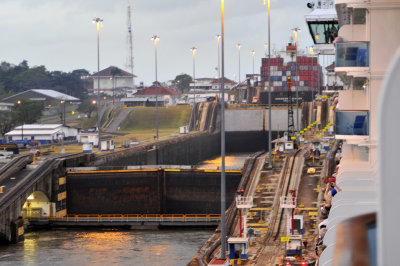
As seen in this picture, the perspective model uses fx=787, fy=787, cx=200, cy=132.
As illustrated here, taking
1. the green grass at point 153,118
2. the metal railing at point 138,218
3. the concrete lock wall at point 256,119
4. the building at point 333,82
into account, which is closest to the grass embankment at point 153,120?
the green grass at point 153,118

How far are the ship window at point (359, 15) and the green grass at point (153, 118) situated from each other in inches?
5307

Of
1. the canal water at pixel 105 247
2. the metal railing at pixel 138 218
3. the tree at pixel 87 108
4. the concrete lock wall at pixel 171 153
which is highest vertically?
the tree at pixel 87 108

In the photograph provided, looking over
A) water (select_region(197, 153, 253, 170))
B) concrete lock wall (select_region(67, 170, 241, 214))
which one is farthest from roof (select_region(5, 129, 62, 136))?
concrete lock wall (select_region(67, 170, 241, 214))

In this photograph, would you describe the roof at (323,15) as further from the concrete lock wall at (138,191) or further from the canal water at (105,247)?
the concrete lock wall at (138,191)

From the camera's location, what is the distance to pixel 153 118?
6422 inches

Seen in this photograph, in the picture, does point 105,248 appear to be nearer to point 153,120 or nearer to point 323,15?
point 323,15

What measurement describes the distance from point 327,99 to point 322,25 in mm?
94860

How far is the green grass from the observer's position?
159875 millimetres

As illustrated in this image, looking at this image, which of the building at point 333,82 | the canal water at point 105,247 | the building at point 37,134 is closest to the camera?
the canal water at point 105,247

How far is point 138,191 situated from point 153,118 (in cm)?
8553

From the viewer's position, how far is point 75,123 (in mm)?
173625

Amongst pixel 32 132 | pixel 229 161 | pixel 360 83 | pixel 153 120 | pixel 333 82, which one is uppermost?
pixel 333 82

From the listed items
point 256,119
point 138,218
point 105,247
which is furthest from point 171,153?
point 105,247

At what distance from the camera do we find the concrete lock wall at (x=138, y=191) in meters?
76.9
